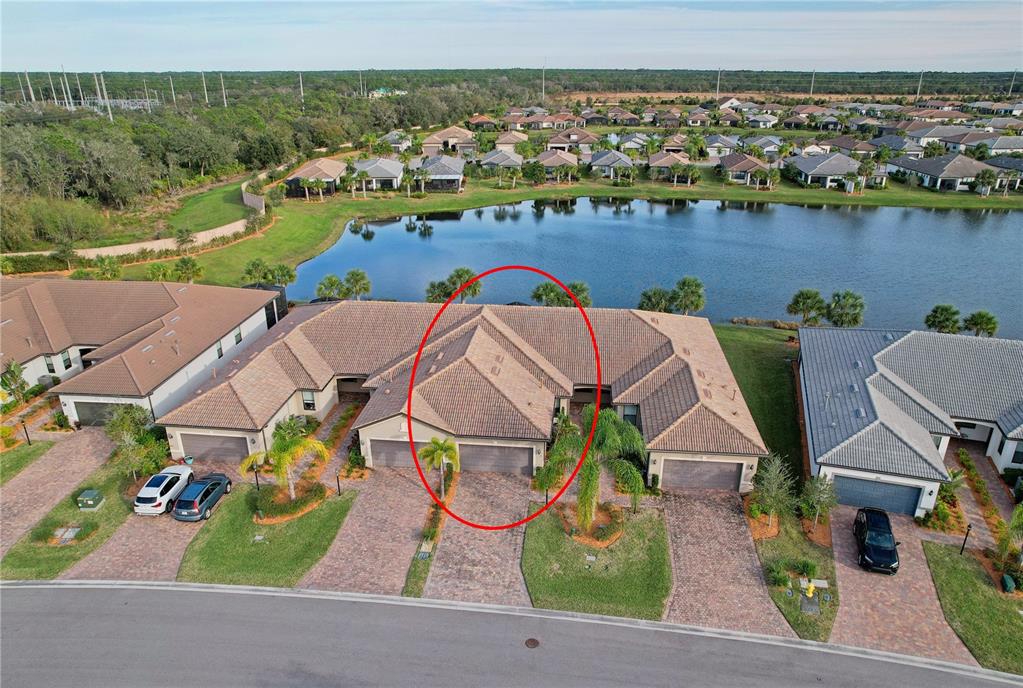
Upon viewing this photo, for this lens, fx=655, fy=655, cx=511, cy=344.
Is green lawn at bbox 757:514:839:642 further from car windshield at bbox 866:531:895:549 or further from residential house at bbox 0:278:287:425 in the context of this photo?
residential house at bbox 0:278:287:425

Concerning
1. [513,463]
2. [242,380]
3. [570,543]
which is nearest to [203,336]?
[242,380]

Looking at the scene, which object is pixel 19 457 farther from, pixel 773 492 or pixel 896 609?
pixel 896 609

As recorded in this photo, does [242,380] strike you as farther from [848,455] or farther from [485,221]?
[485,221]

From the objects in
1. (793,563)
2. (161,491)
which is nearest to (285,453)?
(161,491)

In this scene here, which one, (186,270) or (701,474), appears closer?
(701,474)

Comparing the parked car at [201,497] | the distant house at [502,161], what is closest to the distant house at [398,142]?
the distant house at [502,161]

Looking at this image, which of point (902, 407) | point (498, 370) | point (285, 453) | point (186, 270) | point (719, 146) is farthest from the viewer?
point (719, 146)

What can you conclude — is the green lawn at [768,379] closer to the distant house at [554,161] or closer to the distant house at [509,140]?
the distant house at [554,161]

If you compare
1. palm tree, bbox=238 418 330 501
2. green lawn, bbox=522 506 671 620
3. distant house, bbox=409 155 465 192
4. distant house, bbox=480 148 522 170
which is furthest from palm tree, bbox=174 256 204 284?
distant house, bbox=480 148 522 170
